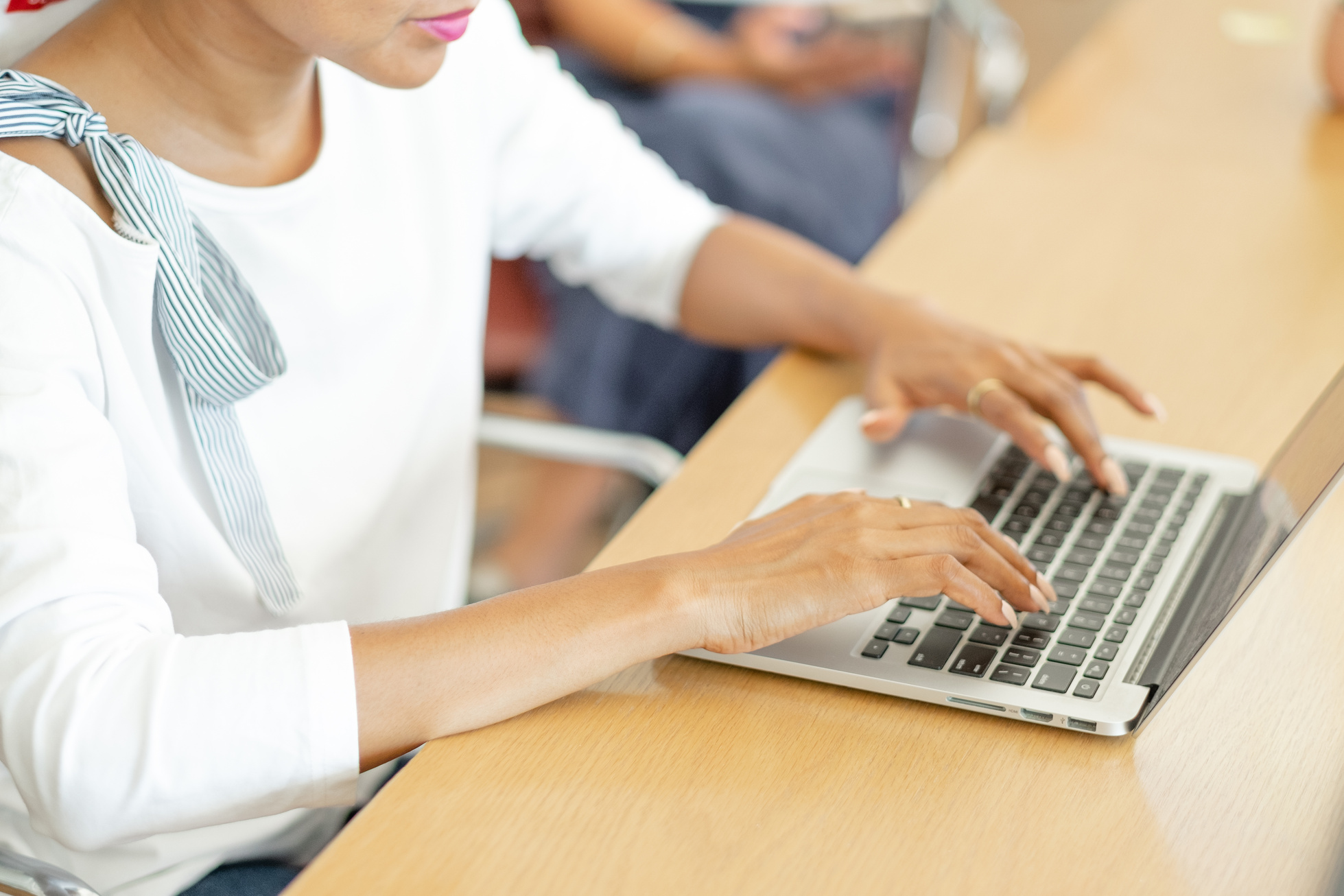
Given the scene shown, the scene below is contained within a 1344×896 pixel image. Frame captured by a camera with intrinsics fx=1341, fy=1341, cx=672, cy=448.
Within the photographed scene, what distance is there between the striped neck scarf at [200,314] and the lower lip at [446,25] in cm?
Answer: 17

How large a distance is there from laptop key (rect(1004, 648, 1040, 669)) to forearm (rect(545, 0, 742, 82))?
147 centimetres

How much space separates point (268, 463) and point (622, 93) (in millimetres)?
1262

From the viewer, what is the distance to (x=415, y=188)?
97cm

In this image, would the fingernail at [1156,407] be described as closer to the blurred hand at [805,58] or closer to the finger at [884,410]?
the finger at [884,410]

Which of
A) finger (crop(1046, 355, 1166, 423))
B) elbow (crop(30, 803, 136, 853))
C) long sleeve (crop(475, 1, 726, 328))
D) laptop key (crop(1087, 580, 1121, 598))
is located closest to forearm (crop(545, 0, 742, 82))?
long sleeve (crop(475, 1, 726, 328))

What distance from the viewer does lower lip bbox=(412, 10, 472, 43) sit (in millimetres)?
770

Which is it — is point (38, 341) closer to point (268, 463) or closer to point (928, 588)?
point (268, 463)

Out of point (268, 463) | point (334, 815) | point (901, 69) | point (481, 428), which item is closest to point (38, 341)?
point (268, 463)

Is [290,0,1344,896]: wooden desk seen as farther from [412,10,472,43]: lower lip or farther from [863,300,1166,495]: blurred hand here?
[412,10,472,43]: lower lip

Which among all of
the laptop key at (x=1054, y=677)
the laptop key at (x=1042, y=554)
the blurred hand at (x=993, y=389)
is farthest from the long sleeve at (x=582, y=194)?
the laptop key at (x=1054, y=677)

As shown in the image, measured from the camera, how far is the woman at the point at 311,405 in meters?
0.59

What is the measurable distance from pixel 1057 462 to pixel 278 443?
19.3 inches

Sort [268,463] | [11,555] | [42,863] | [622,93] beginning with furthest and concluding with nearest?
1. [622,93]
2. [268,463]
3. [42,863]
4. [11,555]

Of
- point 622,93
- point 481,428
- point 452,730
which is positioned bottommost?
point 622,93
